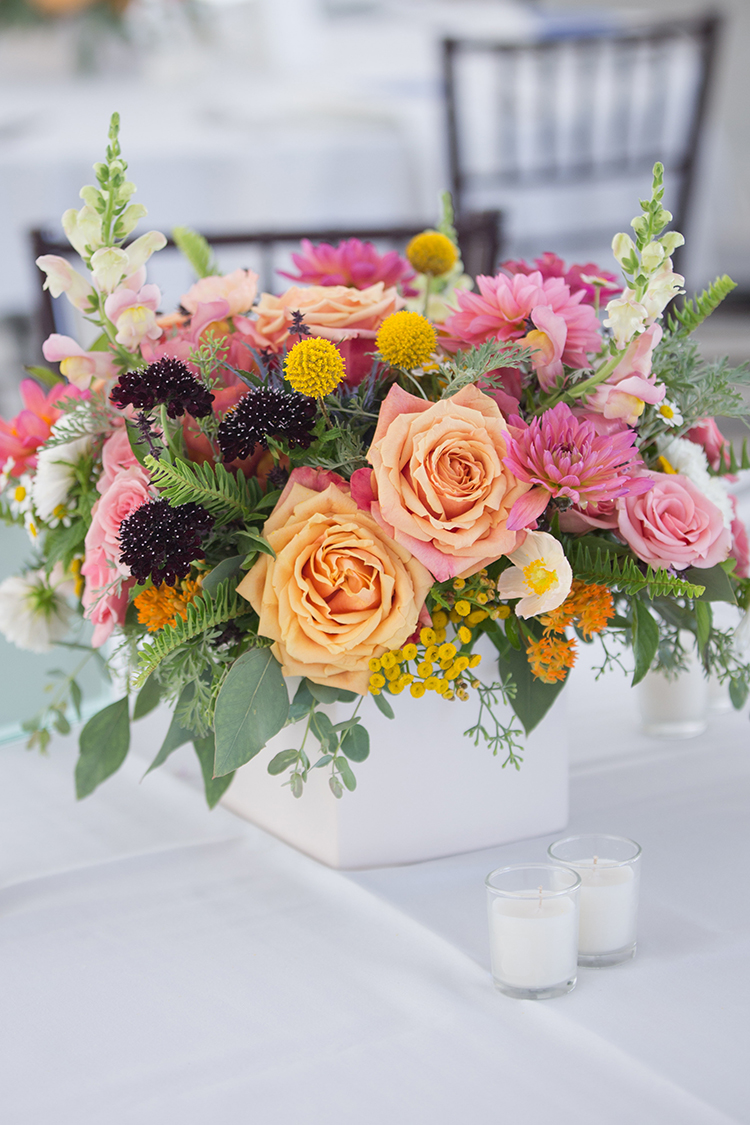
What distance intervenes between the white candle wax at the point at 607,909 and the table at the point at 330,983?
1 cm

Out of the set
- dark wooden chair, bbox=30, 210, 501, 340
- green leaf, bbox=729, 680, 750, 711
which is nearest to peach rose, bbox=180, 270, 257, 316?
green leaf, bbox=729, 680, 750, 711

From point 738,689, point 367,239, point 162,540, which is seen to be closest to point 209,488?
point 162,540

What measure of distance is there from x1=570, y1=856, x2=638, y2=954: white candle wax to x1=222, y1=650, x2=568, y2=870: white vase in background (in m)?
0.13

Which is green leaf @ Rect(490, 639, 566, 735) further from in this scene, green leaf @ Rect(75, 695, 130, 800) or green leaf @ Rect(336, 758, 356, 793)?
green leaf @ Rect(75, 695, 130, 800)

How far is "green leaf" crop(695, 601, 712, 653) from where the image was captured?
Answer: 647 millimetres

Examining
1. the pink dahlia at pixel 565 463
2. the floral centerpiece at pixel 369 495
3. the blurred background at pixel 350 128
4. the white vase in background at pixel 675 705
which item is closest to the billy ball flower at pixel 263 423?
the floral centerpiece at pixel 369 495

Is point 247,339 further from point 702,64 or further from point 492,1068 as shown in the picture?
point 702,64

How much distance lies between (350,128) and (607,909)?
2.86 m

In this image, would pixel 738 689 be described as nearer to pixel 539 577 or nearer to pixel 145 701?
pixel 539 577

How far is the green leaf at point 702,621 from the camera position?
647 millimetres

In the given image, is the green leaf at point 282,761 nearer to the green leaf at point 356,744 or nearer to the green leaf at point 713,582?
the green leaf at point 356,744

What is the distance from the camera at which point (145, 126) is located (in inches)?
123

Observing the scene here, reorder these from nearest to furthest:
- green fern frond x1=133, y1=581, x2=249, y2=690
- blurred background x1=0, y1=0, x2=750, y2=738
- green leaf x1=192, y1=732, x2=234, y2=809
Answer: green fern frond x1=133, y1=581, x2=249, y2=690
green leaf x1=192, y1=732, x2=234, y2=809
blurred background x1=0, y1=0, x2=750, y2=738

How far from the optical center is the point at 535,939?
50 centimetres
